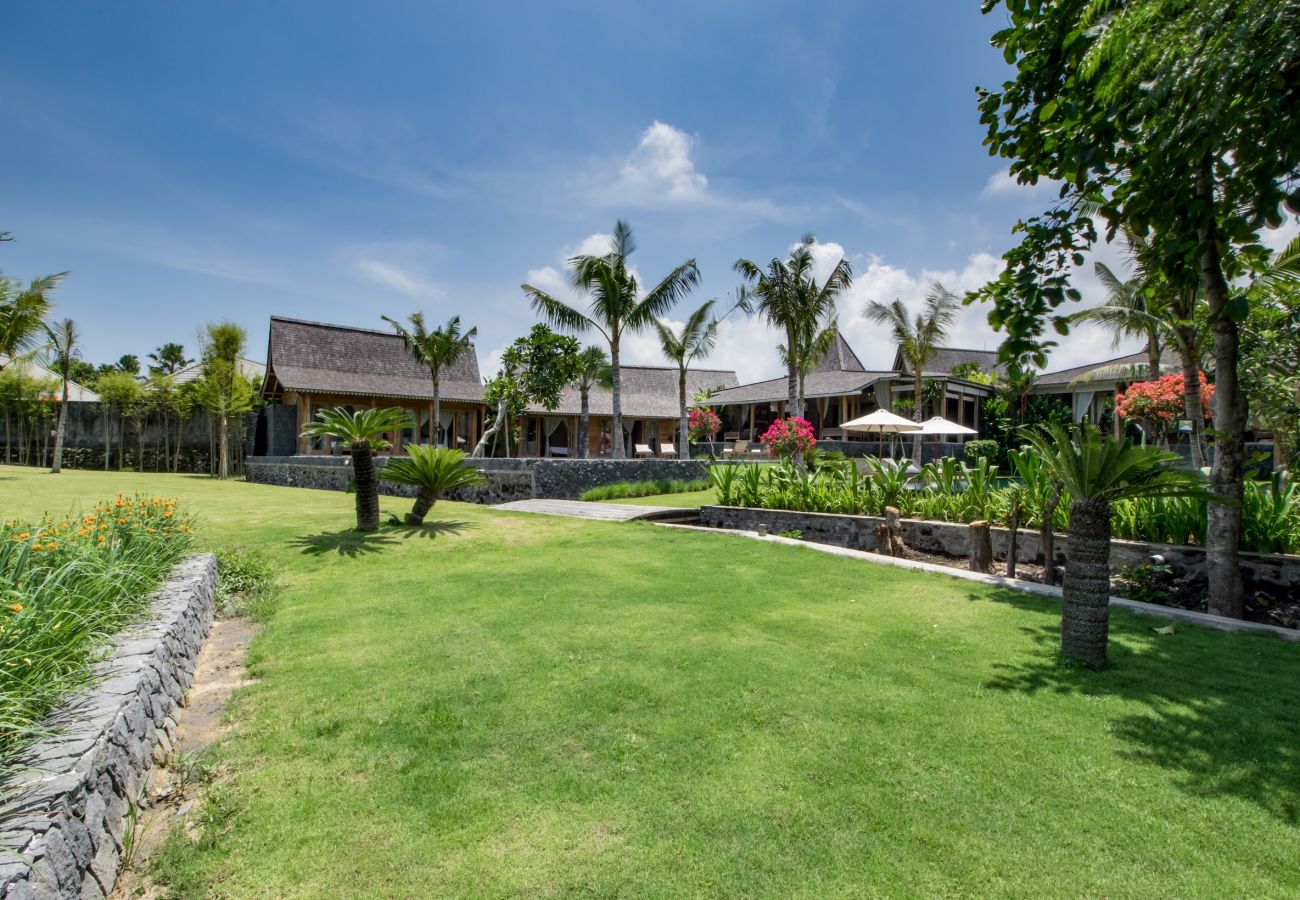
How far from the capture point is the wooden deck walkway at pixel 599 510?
12.5 metres

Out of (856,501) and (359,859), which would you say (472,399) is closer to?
(856,501)

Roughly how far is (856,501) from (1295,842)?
26.5 feet

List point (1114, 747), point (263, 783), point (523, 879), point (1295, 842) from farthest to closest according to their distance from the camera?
point (1114, 747) < point (263, 783) < point (1295, 842) < point (523, 879)

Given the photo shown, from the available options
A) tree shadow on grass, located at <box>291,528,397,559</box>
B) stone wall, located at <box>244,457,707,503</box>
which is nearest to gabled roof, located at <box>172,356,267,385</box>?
stone wall, located at <box>244,457,707,503</box>

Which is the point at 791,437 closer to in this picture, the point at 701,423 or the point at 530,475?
the point at 530,475

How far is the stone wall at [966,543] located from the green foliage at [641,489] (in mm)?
4051

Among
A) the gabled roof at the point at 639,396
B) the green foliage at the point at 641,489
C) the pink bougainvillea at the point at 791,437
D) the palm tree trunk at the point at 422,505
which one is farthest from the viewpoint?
the gabled roof at the point at 639,396

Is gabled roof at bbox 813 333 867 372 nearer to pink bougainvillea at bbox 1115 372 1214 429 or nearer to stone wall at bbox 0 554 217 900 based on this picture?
pink bougainvillea at bbox 1115 372 1214 429

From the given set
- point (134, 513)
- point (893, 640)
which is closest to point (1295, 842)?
point (893, 640)

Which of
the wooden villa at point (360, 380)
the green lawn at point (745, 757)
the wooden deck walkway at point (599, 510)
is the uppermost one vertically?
the wooden villa at point (360, 380)

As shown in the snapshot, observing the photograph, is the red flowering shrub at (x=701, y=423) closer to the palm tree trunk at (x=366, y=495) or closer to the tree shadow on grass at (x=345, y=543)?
the palm tree trunk at (x=366, y=495)

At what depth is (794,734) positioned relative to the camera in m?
3.36

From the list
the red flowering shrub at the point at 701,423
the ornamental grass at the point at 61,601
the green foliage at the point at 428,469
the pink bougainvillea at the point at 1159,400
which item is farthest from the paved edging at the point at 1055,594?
the red flowering shrub at the point at 701,423

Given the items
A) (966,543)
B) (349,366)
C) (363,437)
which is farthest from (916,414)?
(349,366)
